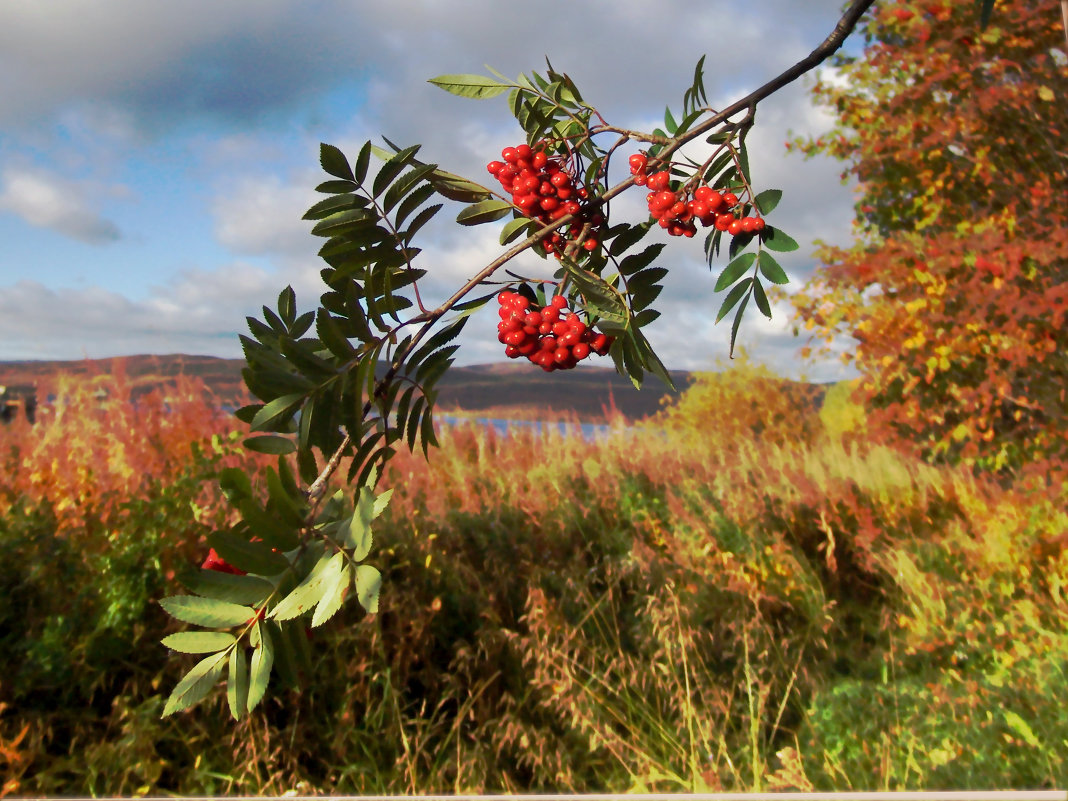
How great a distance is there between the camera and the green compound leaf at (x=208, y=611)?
0.68 m

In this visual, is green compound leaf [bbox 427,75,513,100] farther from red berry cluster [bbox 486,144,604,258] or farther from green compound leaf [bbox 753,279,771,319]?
green compound leaf [bbox 753,279,771,319]

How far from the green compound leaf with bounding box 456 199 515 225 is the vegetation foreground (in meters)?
1.94

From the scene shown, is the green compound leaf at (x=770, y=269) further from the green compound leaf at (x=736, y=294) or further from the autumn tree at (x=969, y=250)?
the autumn tree at (x=969, y=250)

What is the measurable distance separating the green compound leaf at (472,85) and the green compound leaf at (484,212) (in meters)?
0.14

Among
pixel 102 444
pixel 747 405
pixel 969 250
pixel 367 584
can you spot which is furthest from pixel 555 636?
pixel 747 405

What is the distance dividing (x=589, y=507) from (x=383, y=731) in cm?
180

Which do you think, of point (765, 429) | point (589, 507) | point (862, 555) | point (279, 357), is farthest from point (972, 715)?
point (765, 429)

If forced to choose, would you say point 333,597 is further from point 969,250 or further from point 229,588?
point 969,250

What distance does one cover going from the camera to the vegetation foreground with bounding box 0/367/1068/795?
2576 mm

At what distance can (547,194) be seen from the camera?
775mm

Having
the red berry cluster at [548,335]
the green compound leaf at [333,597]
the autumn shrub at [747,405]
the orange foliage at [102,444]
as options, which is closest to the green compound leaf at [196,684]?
the green compound leaf at [333,597]

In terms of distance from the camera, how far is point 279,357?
0.64m

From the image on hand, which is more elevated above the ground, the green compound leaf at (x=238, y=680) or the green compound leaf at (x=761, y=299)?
the green compound leaf at (x=761, y=299)

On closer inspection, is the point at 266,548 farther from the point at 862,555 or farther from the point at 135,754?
the point at 862,555
